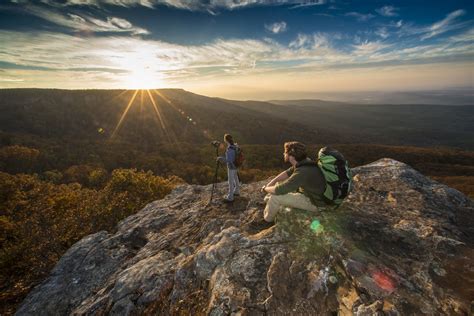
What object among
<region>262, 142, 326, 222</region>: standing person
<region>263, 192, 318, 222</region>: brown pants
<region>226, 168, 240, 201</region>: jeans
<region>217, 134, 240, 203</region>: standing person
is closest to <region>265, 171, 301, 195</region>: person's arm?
<region>262, 142, 326, 222</region>: standing person


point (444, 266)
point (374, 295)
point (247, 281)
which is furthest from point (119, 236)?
point (444, 266)

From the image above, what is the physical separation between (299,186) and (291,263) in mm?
1578

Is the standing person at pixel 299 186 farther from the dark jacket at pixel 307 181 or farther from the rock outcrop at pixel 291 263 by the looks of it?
the rock outcrop at pixel 291 263

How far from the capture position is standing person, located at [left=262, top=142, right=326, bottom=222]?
5242 mm

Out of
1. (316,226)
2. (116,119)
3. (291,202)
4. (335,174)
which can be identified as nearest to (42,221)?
(291,202)

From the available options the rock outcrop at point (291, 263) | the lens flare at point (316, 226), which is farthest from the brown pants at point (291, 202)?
the lens flare at point (316, 226)

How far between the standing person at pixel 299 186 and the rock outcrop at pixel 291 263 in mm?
352

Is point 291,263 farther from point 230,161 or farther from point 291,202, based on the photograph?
point 230,161

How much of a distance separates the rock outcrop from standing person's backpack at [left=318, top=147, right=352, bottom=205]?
843mm

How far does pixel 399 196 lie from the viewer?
770 cm

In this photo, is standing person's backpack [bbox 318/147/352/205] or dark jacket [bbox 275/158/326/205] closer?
standing person's backpack [bbox 318/147/352/205]

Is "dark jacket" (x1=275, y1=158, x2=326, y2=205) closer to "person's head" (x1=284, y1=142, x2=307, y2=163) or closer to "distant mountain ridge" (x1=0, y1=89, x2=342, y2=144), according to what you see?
"person's head" (x1=284, y1=142, x2=307, y2=163)

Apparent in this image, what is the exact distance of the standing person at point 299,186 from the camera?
524 centimetres

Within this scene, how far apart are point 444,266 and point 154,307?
221 inches
